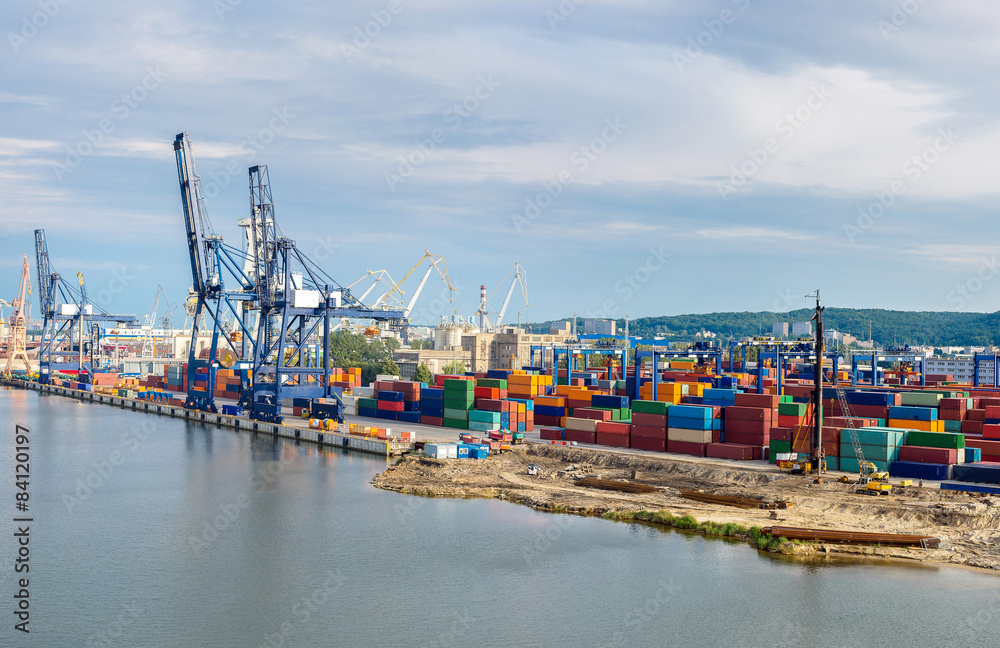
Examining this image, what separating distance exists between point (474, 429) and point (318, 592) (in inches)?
1026

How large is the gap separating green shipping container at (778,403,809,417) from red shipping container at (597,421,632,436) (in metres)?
7.45

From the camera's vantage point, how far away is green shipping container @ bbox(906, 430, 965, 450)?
33.0m

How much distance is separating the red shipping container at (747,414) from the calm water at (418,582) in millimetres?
11757

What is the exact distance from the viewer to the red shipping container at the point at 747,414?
3784cm

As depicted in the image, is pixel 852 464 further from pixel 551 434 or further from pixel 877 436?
pixel 551 434

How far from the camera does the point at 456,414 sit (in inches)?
1957

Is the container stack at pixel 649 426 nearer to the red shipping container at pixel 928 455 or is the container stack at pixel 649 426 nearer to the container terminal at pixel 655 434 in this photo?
the container terminal at pixel 655 434

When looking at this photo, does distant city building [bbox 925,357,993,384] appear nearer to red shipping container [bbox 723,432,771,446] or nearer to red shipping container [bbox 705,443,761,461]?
red shipping container [bbox 723,432,771,446]

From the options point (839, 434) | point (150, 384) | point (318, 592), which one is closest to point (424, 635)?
point (318, 592)

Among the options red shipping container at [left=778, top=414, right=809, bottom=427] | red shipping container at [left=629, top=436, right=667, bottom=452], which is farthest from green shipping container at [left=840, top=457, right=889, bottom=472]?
red shipping container at [left=629, top=436, right=667, bottom=452]

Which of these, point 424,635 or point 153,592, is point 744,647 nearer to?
point 424,635

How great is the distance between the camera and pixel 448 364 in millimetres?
120500
